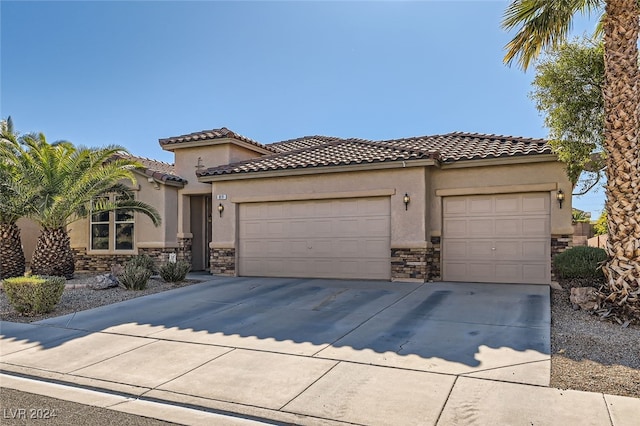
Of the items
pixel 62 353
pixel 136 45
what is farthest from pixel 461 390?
pixel 136 45

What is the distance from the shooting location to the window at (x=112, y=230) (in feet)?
55.6

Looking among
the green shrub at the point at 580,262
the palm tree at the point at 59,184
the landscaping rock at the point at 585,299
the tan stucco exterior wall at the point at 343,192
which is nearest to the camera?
the landscaping rock at the point at 585,299

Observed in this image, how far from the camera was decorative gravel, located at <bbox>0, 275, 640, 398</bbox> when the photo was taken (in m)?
5.06

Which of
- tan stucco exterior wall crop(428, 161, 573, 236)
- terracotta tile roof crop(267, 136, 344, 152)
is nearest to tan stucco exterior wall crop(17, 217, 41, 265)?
terracotta tile roof crop(267, 136, 344, 152)

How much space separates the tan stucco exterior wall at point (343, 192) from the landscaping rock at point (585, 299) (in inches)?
159

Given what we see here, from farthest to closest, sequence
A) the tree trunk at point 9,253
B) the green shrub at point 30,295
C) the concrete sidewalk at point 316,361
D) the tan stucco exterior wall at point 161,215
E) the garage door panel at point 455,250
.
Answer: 1. the tan stucco exterior wall at point 161,215
2. the tree trunk at point 9,253
3. the garage door panel at point 455,250
4. the green shrub at point 30,295
5. the concrete sidewalk at point 316,361

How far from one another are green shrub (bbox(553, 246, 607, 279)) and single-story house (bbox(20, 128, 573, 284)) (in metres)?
0.72

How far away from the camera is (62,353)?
6.73m

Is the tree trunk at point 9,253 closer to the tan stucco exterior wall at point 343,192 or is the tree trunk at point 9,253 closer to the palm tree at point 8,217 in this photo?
the palm tree at point 8,217

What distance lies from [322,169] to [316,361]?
8.13m

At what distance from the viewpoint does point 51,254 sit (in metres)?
13.4

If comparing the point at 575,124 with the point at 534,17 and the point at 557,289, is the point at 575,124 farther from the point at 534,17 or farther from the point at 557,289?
the point at 557,289

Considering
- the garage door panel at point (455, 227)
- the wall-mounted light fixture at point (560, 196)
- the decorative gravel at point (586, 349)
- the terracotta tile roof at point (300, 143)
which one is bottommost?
the decorative gravel at point (586, 349)

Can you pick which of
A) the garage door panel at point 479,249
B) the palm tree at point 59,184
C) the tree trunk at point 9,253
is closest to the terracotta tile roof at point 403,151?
the garage door panel at point 479,249
